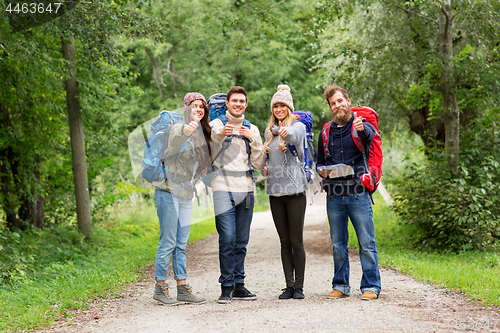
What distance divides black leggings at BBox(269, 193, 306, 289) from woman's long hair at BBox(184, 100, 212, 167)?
2.77ft

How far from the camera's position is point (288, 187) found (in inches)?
200

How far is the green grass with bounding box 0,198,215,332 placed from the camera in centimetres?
477

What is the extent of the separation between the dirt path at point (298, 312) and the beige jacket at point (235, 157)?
1236 millimetres

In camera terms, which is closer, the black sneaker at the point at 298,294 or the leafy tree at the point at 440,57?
the black sneaker at the point at 298,294

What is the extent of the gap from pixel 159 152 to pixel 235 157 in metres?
0.79

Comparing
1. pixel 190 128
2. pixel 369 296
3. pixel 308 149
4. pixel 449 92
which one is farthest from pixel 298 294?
pixel 449 92

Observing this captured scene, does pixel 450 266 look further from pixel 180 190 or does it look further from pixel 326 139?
pixel 180 190

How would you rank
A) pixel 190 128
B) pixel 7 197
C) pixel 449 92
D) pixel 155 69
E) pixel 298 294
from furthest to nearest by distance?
pixel 155 69 < pixel 7 197 < pixel 449 92 < pixel 298 294 < pixel 190 128

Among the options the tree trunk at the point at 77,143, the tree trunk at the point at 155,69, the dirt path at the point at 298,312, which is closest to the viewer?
the dirt path at the point at 298,312

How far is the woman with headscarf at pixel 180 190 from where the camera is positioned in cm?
500

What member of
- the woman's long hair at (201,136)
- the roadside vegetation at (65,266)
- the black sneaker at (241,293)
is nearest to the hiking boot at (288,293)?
the black sneaker at (241,293)

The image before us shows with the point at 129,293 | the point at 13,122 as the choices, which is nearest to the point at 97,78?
the point at 13,122

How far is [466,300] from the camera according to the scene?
497 cm

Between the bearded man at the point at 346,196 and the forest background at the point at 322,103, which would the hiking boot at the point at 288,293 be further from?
the forest background at the point at 322,103
